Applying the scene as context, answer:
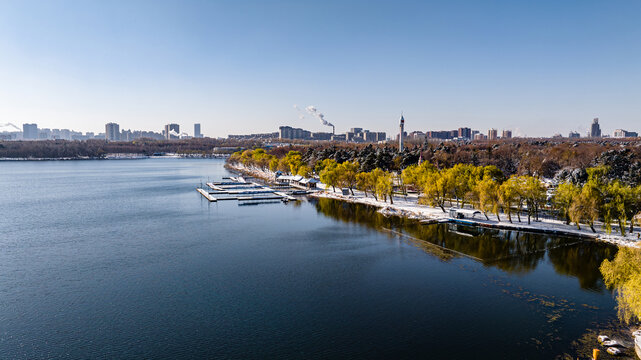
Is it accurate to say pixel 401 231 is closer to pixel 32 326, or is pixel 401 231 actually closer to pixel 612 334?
pixel 612 334

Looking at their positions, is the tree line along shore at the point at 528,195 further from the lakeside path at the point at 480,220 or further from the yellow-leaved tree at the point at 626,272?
the yellow-leaved tree at the point at 626,272

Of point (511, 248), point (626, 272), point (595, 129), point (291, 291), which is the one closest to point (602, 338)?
point (626, 272)

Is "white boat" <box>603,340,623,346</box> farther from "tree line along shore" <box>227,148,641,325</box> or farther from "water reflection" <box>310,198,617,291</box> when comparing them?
"water reflection" <box>310,198,617,291</box>

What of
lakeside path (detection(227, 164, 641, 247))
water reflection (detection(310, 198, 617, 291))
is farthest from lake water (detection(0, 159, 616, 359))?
lakeside path (detection(227, 164, 641, 247))

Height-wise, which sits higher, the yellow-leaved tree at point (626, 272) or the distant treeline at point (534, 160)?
the distant treeline at point (534, 160)

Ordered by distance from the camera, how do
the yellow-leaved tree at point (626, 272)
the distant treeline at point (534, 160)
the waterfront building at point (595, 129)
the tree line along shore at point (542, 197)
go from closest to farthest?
the yellow-leaved tree at point (626, 272) → the tree line along shore at point (542, 197) → the distant treeline at point (534, 160) → the waterfront building at point (595, 129)

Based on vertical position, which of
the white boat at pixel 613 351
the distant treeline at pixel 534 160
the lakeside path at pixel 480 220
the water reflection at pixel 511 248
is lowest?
the white boat at pixel 613 351

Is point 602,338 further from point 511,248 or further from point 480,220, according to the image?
point 480,220

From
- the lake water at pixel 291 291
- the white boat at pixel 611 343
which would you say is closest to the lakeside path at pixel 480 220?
the lake water at pixel 291 291
